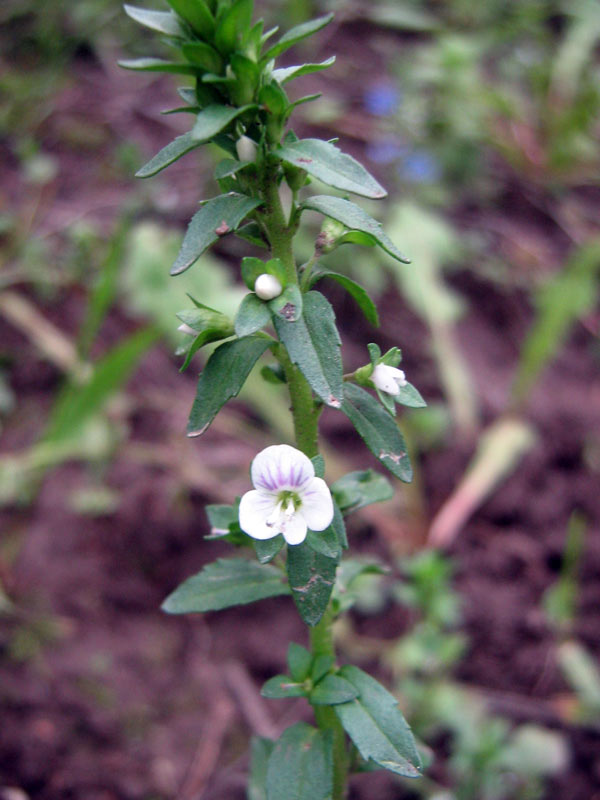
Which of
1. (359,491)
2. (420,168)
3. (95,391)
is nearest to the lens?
(359,491)

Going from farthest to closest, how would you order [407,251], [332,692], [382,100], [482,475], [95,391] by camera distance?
[382,100], [407,251], [482,475], [95,391], [332,692]

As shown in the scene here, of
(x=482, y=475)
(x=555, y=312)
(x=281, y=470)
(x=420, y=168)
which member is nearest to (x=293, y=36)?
(x=281, y=470)

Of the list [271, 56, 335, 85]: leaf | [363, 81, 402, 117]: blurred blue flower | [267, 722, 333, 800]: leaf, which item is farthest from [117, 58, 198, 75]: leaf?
[363, 81, 402, 117]: blurred blue flower

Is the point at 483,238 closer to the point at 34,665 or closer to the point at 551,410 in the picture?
the point at 551,410

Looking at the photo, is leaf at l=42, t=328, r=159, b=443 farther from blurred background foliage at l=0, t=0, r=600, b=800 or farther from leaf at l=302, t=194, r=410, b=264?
leaf at l=302, t=194, r=410, b=264

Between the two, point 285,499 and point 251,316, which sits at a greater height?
point 251,316

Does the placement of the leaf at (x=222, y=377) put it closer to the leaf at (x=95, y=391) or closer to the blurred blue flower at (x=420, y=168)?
the leaf at (x=95, y=391)

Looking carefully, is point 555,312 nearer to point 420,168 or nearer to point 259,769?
Answer: point 420,168

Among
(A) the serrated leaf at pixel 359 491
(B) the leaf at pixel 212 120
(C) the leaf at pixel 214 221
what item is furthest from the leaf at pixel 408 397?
(B) the leaf at pixel 212 120
